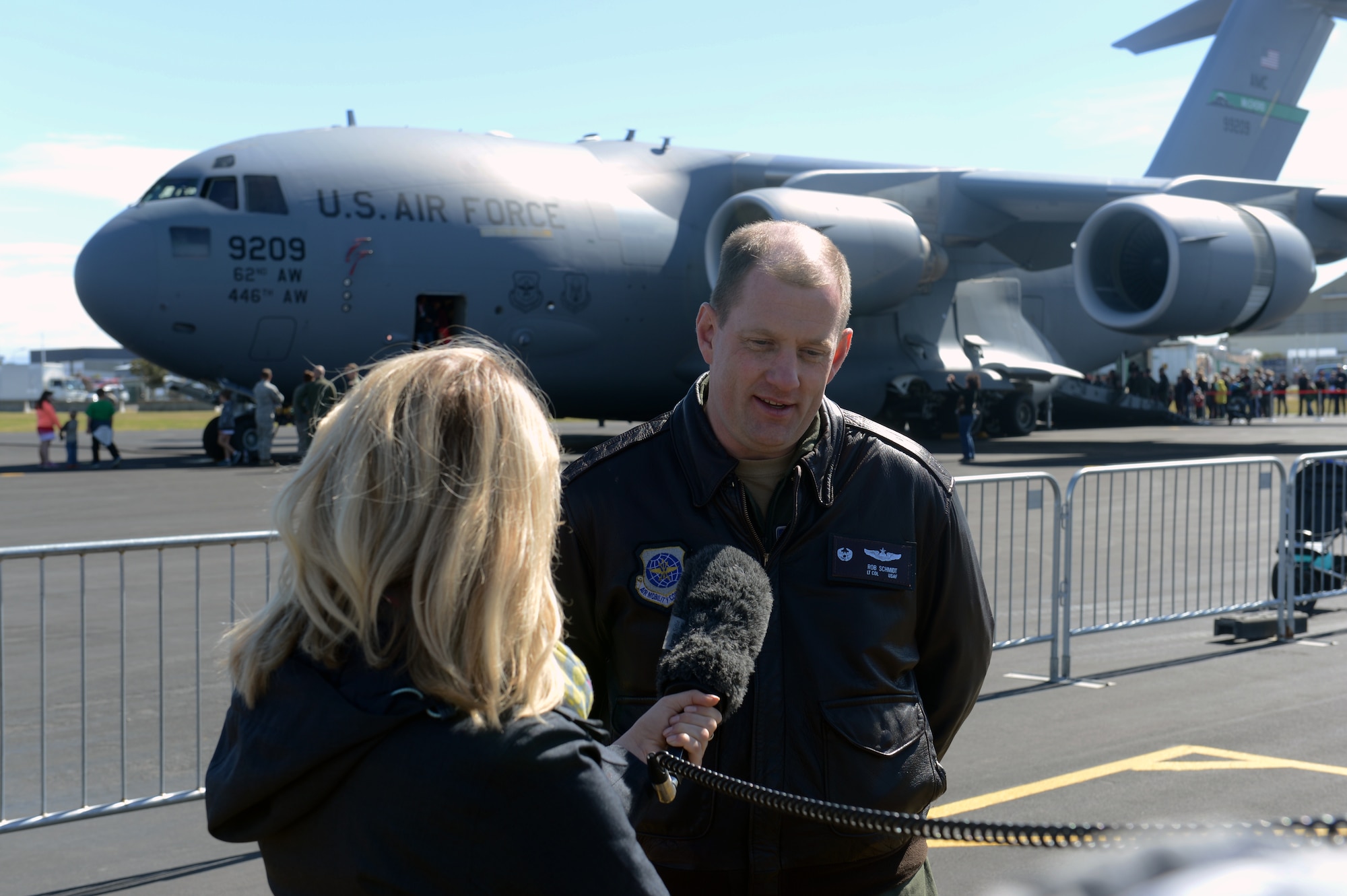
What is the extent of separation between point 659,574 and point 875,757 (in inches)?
19.8

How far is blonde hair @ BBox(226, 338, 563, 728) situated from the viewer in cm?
147

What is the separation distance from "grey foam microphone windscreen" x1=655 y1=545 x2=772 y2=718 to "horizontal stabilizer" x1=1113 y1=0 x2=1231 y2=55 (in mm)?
33173

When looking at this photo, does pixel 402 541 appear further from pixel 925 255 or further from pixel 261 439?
pixel 925 255

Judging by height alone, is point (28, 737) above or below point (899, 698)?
below

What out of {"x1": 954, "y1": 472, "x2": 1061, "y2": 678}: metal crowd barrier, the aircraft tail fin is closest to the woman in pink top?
{"x1": 954, "y1": 472, "x2": 1061, "y2": 678}: metal crowd barrier

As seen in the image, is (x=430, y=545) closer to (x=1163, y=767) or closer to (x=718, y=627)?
(x=718, y=627)

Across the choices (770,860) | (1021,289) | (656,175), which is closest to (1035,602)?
(770,860)

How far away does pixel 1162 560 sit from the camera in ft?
22.9

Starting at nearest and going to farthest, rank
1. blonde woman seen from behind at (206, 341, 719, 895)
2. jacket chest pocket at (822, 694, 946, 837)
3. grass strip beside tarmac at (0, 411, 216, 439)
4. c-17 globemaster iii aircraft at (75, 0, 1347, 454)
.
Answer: blonde woman seen from behind at (206, 341, 719, 895) < jacket chest pocket at (822, 694, 946, 837) < c-17 globemaster iii aircraft at (75, 0, 1347, 454) < grass strip beside tarmac at (0, 411, 216, 439)

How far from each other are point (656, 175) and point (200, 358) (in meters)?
7.32

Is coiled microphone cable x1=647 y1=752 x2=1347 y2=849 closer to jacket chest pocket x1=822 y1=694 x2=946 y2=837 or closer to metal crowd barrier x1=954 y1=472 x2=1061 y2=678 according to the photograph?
jacket chest pocket x1=822 y1=694 x2=946 y2=837

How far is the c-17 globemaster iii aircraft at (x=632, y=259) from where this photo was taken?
15.4 m

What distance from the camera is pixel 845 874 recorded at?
2.23 metres

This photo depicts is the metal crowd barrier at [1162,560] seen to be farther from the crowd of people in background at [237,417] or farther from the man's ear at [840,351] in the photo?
the crowd of people in background at [237,417]
